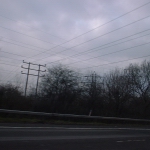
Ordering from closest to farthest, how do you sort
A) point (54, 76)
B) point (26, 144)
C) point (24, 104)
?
point (26, 144), point (24, 104), point (54, 76)

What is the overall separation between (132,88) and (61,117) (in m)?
23.0

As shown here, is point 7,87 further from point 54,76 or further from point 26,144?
point 26,144

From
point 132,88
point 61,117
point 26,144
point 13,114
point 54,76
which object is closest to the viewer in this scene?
point 26,144

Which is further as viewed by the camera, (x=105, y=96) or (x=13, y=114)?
(x=105, y=96)

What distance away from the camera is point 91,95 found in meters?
38.1

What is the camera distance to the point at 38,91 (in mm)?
37656

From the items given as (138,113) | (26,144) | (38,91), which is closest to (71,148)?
(26,144)

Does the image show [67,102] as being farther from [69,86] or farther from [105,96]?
[105,96]

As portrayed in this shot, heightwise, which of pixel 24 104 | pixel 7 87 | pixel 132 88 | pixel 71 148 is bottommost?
pixel 71 148

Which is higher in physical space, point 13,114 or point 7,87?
point 7,87

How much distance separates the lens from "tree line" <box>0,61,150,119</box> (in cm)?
3169

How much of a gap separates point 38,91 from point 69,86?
462cm

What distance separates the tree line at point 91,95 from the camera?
3169 centimetres

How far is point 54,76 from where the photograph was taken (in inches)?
1581
